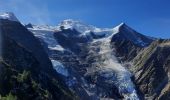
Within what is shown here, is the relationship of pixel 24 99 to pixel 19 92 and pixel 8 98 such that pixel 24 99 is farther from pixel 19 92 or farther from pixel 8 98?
pixel 8 98

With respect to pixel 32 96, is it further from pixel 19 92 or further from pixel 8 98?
pixel 8 98

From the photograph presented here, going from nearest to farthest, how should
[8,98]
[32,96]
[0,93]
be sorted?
[8,98], [0,93], [32,96]

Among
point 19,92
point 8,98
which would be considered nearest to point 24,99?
point 19,92

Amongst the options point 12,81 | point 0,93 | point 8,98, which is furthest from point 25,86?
point 8,98

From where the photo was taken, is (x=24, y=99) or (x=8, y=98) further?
(x=24, y=99)

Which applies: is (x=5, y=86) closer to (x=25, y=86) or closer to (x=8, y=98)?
(x=25, y=86)

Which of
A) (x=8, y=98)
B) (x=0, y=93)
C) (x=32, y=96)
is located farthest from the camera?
(x=32, y=96)

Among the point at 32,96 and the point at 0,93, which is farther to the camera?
the point at 32,96
